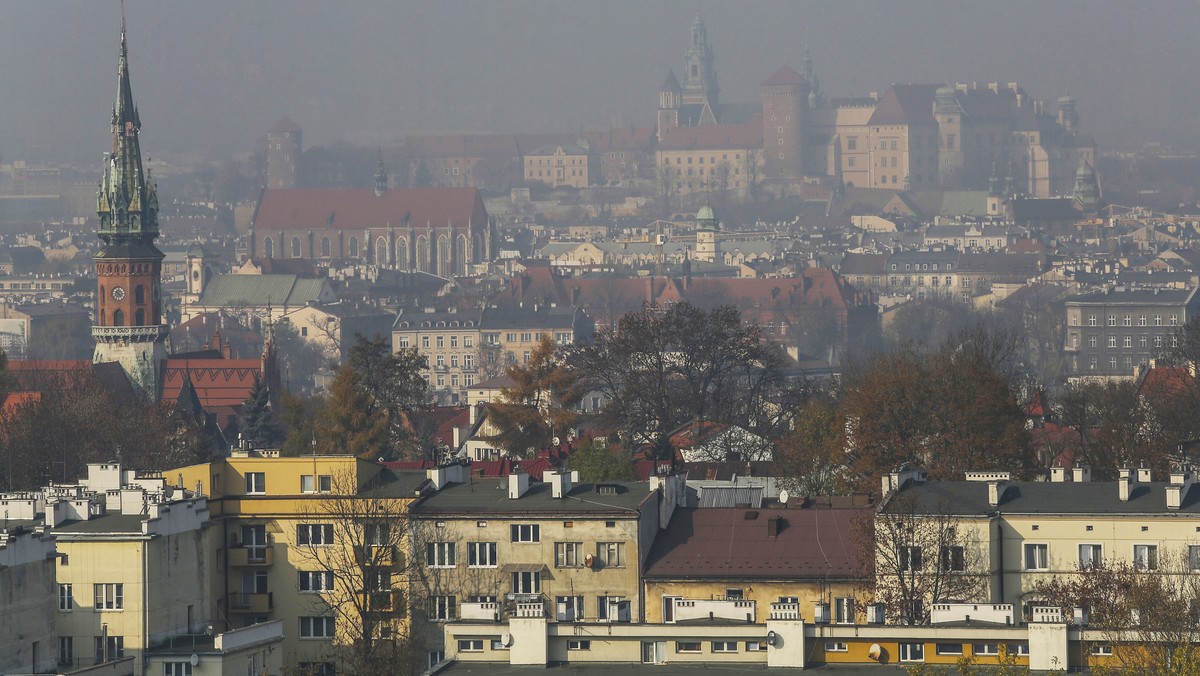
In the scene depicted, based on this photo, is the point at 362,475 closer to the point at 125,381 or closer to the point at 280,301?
the point at 125,381

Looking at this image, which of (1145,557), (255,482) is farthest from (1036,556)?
(255,482)

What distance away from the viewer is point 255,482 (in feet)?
154

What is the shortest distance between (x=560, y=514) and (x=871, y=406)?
1351cm

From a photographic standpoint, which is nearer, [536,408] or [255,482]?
[255,482]

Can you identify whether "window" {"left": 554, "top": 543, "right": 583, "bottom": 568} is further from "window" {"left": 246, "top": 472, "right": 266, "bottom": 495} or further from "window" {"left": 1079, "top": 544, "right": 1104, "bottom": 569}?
"window" {"left": 1079, "top": 544, "right": 1104, "bottom": 569}

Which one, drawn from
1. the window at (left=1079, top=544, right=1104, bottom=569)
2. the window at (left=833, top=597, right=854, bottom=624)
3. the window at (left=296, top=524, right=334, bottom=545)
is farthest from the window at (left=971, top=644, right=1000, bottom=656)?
the window at (left=296, top=524, right=334, bottom=545)

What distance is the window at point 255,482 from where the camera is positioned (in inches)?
1847

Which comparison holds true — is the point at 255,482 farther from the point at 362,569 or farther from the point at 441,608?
the point at 362,569

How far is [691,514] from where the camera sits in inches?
1810

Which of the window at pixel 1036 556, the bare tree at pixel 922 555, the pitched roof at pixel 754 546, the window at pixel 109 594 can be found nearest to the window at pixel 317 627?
the window at pixel 109 594

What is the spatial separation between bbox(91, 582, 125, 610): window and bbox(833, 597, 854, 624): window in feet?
30.3

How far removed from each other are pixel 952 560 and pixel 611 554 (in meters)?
4.68

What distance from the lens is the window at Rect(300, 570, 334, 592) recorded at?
45344 mm

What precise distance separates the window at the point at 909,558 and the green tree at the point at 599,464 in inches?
490
